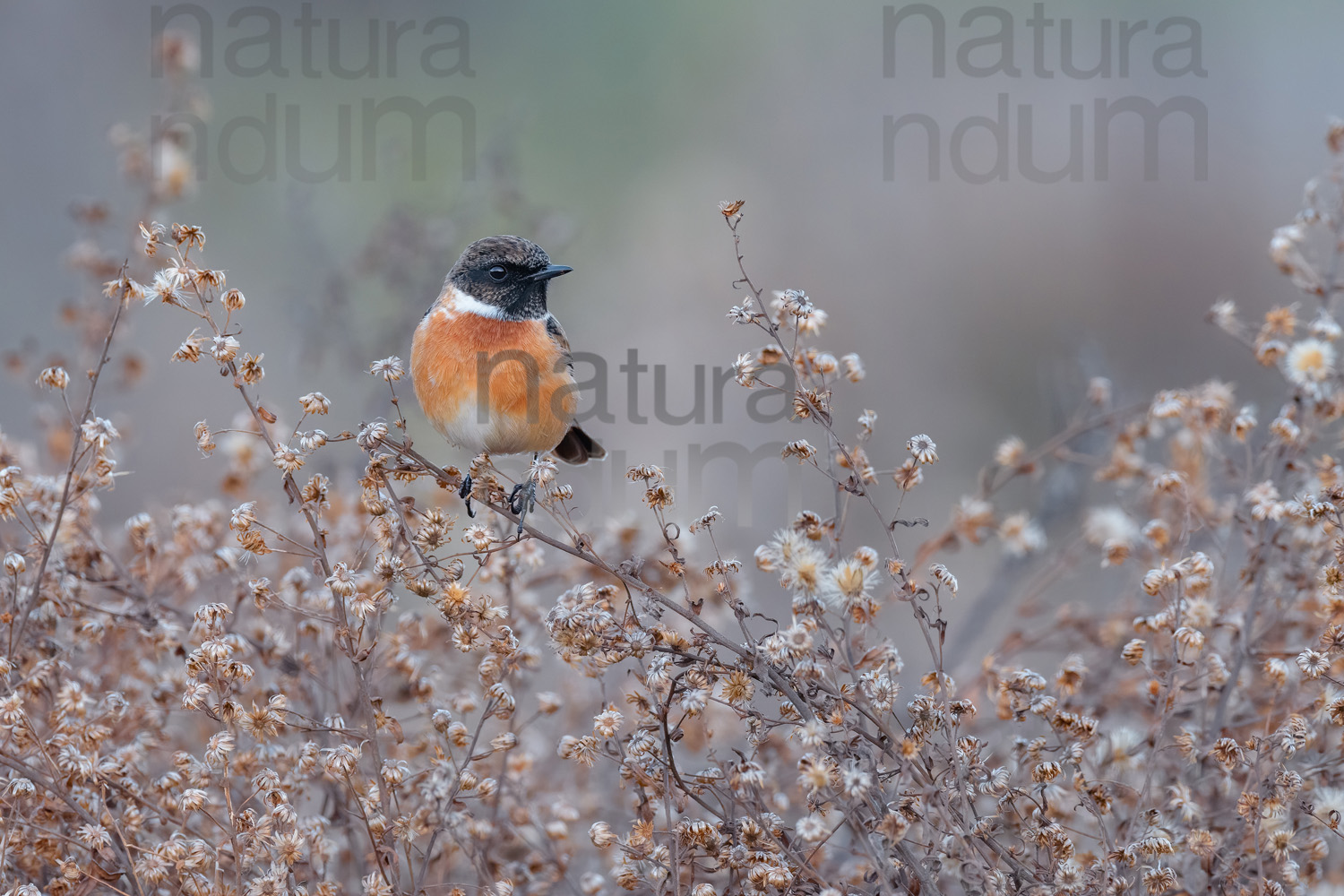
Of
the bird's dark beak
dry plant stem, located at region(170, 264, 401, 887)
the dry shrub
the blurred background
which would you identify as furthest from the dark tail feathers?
the blurred background

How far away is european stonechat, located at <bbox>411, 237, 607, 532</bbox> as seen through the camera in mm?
3621

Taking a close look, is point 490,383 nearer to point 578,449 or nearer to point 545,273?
point 545,273

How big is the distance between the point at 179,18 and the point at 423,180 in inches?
96.0

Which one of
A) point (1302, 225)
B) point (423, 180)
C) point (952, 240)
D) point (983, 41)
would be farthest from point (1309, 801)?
point (983, 41)


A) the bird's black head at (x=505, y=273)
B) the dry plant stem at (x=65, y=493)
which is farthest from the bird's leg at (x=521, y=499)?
the dry plant stem at (x=65, y=493)

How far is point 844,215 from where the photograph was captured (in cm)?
921

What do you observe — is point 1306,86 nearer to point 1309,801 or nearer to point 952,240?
point 952,240

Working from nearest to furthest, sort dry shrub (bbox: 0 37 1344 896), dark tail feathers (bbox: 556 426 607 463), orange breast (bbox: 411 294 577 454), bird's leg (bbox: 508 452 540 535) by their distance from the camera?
1. dry shrub (bbox: 0 37 1344 896)
2. bird's leg (bbox: 508 452 540 535)
3. orange breast (bbox: 411 294 577 454)
4. dark tail feathers (bbox: 556 426 607 463)

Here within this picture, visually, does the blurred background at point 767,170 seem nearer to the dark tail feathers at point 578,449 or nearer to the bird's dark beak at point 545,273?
the dark tail feathers at point 578,449

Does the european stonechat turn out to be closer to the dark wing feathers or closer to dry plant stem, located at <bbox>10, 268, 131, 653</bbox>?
the dark wing feathers

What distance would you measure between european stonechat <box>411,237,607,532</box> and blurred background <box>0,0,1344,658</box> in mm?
2926

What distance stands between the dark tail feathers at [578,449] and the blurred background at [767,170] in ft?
8.35

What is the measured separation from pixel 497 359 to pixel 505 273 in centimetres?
35

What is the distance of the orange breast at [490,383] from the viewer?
3.62 meters
